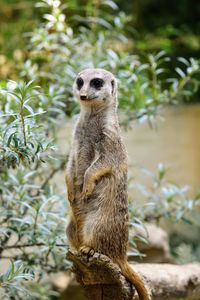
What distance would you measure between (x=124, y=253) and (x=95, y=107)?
69 cm

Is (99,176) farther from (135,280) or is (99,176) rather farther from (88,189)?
(135,280)

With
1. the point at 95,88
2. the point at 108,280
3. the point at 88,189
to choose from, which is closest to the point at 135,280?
the point at 108,280

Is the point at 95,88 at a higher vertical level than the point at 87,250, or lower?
higher

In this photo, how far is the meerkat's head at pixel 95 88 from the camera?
9.41ft

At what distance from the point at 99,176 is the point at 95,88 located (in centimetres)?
40

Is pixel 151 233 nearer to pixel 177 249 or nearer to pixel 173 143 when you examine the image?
pixel 177 249

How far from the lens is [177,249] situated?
572 centimetres

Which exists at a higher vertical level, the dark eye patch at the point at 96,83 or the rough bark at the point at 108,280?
the dark eye patch at the point at 96,83

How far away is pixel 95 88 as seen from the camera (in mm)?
→ 2898

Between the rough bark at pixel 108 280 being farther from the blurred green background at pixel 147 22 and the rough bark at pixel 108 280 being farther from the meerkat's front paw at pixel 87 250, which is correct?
the blurred green background at pixel 147 22

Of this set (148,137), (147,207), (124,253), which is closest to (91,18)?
(147,207)

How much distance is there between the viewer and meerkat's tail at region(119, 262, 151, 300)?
2.98 meters

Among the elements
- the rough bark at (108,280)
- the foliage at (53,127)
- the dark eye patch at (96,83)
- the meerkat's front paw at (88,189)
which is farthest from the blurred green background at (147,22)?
the meerkat's front paw at (88,189)

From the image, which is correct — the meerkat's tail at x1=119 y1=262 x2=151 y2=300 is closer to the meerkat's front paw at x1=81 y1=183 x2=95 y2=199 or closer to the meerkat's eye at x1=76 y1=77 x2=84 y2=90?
the meerkat's front paw at x1=81 y1=183 x2=95 y2=199
